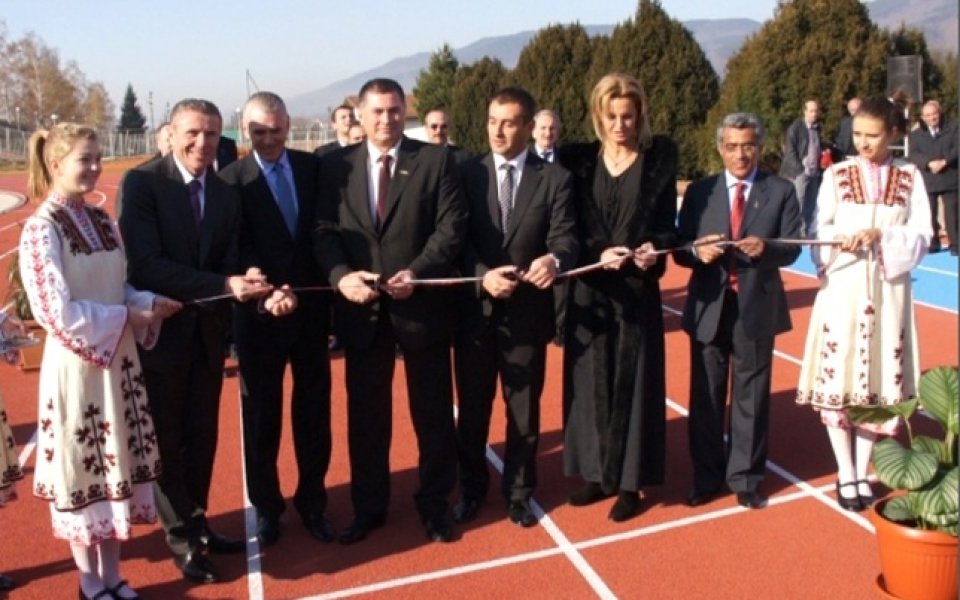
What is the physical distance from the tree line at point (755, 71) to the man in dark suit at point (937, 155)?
994 centimetres

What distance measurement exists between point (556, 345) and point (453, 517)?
4.11m

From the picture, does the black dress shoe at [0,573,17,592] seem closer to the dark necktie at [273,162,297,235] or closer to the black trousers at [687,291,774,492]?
the dark necktie at [273,162,297,235]

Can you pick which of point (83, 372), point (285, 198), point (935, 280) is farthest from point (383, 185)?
point (935, 280)

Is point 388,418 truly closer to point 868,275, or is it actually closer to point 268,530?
point 268,530

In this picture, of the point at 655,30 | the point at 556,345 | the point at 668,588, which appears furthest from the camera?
the point at 655,30

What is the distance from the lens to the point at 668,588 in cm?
448

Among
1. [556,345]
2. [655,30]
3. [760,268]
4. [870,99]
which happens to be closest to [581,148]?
[760,268]

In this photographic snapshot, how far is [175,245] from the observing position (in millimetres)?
4496

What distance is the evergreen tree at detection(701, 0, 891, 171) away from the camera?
25500mm

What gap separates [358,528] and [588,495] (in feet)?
4.22

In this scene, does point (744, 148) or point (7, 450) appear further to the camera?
point (744, 148)

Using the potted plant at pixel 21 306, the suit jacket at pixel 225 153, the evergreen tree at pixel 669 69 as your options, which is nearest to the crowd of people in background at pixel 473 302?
the suit jacket at pixel 225 153

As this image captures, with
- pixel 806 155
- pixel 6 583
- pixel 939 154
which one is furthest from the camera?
pixel 806 155

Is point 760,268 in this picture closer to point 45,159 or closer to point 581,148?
point 581,148
